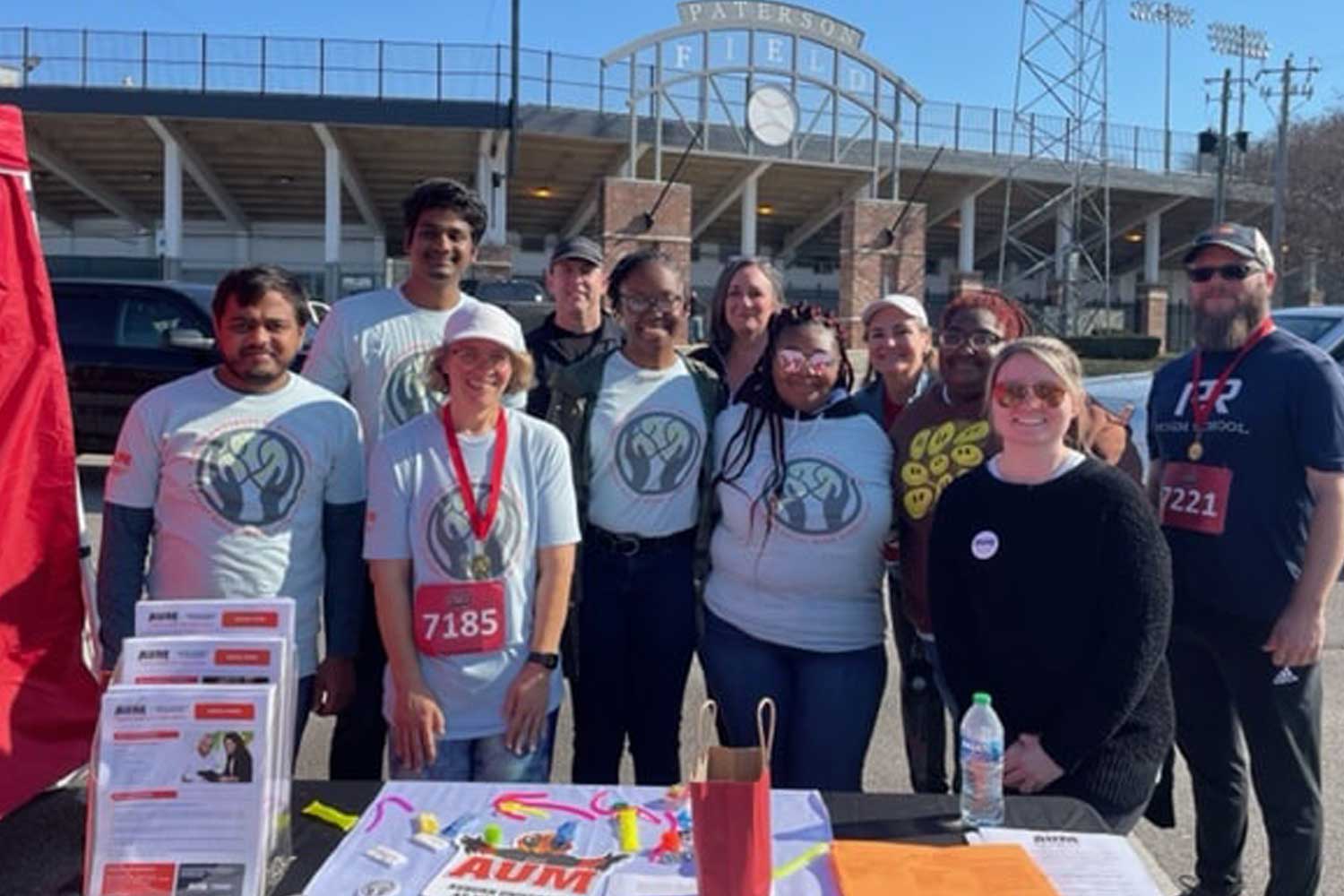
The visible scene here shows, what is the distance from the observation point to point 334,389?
3.56 m

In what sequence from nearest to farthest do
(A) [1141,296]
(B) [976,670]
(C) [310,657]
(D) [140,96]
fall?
(B) [976,670]
(C) [310,657]
(D) [140,96]
(A) [1141,296]

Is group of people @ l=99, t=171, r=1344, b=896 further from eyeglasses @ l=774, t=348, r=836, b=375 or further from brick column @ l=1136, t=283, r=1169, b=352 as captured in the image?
brick column @ l=1136, t=283, r=1169, b=352

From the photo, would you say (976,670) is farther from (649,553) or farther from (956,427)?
(649,553)

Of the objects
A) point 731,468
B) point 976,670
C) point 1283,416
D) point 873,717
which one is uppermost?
point 1283,416

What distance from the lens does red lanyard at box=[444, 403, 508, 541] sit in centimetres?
287

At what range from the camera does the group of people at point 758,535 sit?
2.70 metres

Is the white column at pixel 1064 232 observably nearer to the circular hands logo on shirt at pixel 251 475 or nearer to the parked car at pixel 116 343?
the parked car at pixel 116 343

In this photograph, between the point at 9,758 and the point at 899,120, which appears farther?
the point at 899,120

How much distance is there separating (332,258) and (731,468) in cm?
2723

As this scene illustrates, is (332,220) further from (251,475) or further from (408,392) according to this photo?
(251,475)

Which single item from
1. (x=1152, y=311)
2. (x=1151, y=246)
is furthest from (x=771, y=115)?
(x=1151, y=246)

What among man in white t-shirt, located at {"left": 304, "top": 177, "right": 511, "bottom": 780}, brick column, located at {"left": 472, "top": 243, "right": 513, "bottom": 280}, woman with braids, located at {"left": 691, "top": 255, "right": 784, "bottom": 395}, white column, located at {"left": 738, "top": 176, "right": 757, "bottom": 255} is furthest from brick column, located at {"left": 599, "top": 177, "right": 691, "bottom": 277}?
man in white t-shirt, located at {"left": 304, "top": 177, "right": 511, "bottom": 780}

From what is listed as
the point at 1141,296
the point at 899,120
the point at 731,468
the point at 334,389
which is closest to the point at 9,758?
the point at 334,389

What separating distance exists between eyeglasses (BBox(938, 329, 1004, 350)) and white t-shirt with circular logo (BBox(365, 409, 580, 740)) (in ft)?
4.27
